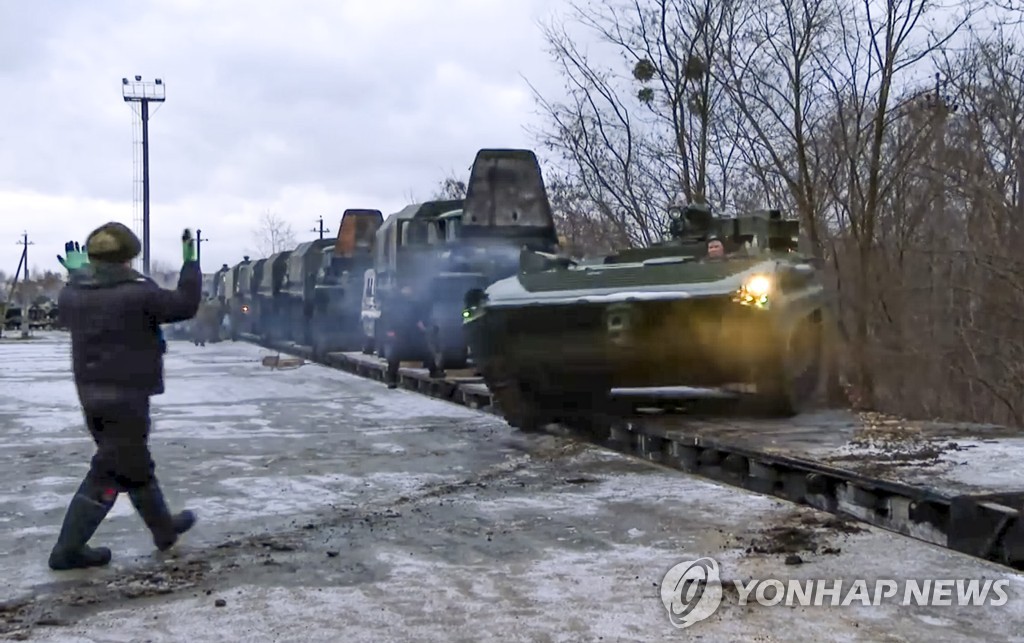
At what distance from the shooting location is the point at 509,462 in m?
8.59

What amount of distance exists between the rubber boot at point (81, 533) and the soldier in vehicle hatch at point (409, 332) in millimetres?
9797

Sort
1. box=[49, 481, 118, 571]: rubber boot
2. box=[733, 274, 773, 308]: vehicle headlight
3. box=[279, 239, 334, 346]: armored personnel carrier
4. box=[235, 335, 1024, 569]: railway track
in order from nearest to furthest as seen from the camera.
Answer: box=[49, 481, 118, 571]: rubber boot → box=[235, 335, 1024, 569]: railway track → box=[733, 274, 773, 308]: vehicle headlight → box=[279, 239, 334, 346]: armored personnel carrier

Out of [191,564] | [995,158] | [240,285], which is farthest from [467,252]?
[240,285]

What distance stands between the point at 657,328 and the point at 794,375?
4.48 feet

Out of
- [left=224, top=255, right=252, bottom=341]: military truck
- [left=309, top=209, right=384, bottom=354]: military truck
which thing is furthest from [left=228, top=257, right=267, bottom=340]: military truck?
[left=309, top=209, right=384, bottom=354]: military truck

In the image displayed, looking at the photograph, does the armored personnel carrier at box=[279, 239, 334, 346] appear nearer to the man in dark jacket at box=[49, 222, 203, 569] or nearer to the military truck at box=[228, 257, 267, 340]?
the military truck at box=[228, 257, 267, 340]

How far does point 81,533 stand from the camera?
529 cm

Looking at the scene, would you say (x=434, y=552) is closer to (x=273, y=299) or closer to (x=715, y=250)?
(x=715, y=250)

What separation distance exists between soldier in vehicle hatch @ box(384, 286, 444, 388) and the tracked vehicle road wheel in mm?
5946

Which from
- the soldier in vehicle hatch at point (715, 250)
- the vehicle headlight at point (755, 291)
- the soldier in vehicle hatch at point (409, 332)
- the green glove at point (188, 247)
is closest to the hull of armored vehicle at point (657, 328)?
the vehicle headlight at point (755, 291)

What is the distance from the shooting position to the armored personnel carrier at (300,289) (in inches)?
1021

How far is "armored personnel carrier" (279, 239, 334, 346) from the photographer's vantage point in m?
25.9

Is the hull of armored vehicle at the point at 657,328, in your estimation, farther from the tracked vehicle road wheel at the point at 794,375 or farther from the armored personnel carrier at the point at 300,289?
the armored personnel carrier at the point at 300,289

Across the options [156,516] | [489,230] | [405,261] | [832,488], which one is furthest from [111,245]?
[405,261]
